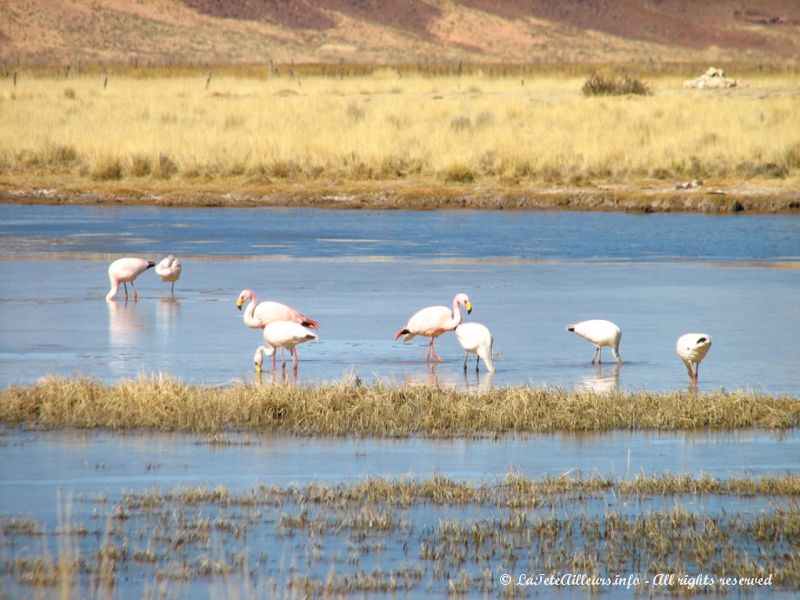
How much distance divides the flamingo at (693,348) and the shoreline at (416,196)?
14971 millimetres

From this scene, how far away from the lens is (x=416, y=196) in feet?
90.0

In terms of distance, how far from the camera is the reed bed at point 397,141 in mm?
29469

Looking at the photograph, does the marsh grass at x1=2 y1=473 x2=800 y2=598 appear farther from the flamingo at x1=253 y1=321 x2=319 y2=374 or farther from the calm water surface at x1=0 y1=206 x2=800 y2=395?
the flamingo at x1=253 y1=321 x2=319 y2=374

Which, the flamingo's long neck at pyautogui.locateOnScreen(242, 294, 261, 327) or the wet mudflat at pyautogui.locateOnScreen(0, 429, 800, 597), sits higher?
the flamingo's long neck at pyautogui.locateOnScreen(242, 294, 261, 327)

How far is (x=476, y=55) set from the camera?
113500 millimetres

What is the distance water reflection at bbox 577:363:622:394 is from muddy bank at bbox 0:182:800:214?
14383 millimetres

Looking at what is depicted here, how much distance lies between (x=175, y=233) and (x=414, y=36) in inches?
3817

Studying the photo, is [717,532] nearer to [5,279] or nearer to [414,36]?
[5,279]

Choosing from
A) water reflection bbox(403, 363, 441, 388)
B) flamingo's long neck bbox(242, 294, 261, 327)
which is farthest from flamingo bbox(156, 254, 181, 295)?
water reflection bbox(403, 363, 441, 388)

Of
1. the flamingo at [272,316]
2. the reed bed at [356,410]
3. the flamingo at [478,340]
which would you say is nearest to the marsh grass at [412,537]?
the reed bed at [356,410]

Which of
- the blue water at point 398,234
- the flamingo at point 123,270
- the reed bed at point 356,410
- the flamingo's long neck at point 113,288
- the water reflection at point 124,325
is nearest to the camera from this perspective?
the reed bed at point 356,410

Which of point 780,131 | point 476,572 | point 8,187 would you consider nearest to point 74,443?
point 476,572

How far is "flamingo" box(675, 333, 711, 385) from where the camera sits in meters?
10.8

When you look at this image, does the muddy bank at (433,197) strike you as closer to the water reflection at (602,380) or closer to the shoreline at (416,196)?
the shoreline at (416,196)
